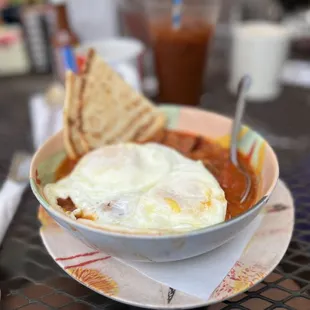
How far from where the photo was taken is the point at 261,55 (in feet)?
Result: 4.62

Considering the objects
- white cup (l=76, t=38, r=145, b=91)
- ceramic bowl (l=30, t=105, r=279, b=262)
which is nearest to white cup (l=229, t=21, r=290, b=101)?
white cup (l=76, t=38, r=145, b=91)

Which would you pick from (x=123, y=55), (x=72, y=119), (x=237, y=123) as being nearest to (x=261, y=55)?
(x=123, y=55)

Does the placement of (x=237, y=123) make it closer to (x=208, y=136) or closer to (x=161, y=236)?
(x=208, y=136)

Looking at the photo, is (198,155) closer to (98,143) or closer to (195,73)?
(98,143)

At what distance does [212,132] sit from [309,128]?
460mm

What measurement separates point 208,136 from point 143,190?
31 cm

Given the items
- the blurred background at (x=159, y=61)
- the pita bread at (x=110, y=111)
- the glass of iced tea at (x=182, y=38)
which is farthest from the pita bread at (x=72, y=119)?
the glass of iced tea at (x=182, y=38)

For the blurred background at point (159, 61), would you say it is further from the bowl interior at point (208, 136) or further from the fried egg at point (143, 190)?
the fried egg at point (143, 190)

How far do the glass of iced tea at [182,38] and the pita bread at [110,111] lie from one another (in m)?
0.38

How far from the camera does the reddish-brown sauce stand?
2.50 ft

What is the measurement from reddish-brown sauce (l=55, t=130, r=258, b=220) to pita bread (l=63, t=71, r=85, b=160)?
0.10 ft

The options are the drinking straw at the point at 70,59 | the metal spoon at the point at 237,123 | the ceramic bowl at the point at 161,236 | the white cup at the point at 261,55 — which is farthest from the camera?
the white cup at the point at 261,55

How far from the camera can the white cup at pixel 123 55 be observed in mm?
1286

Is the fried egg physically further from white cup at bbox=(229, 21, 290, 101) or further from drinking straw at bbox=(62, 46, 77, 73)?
white cup at bbox=(229, 21, 290, 101)
